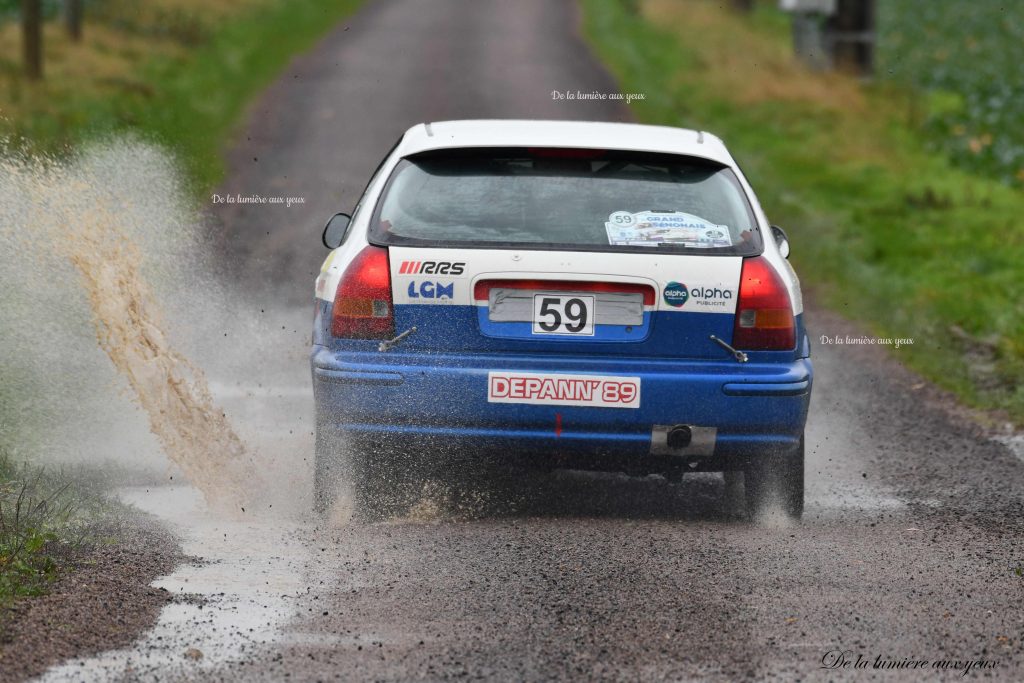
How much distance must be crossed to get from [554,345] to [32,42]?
18.6 m

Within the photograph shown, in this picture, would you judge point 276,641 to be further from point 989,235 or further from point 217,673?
point 989,235

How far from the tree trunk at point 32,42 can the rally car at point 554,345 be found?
17.9 meters

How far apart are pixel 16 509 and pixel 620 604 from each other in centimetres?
239

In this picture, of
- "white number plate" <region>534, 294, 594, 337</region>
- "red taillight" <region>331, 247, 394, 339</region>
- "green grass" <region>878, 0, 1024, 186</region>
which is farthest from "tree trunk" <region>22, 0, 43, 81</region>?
"white number plate" <region>534, 294, 594, 337</region>

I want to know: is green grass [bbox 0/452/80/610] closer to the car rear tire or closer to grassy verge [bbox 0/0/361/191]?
the car rear tire

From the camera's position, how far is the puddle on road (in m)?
4.57

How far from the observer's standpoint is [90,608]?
16.5 ft

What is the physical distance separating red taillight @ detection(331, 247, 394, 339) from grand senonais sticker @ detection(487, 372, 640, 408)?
491mm

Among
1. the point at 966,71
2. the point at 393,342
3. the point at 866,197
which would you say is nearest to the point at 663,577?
the point at 393,342

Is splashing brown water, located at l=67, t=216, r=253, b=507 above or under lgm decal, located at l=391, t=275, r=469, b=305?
under

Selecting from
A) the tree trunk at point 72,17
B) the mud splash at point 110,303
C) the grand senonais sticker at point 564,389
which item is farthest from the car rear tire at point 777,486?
the tree trunk at point 72,17

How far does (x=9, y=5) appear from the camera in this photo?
29.4 m

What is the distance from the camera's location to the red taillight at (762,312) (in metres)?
6.30

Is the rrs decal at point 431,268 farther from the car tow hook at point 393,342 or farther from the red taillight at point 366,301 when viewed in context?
the car tow hook at point 393,342
